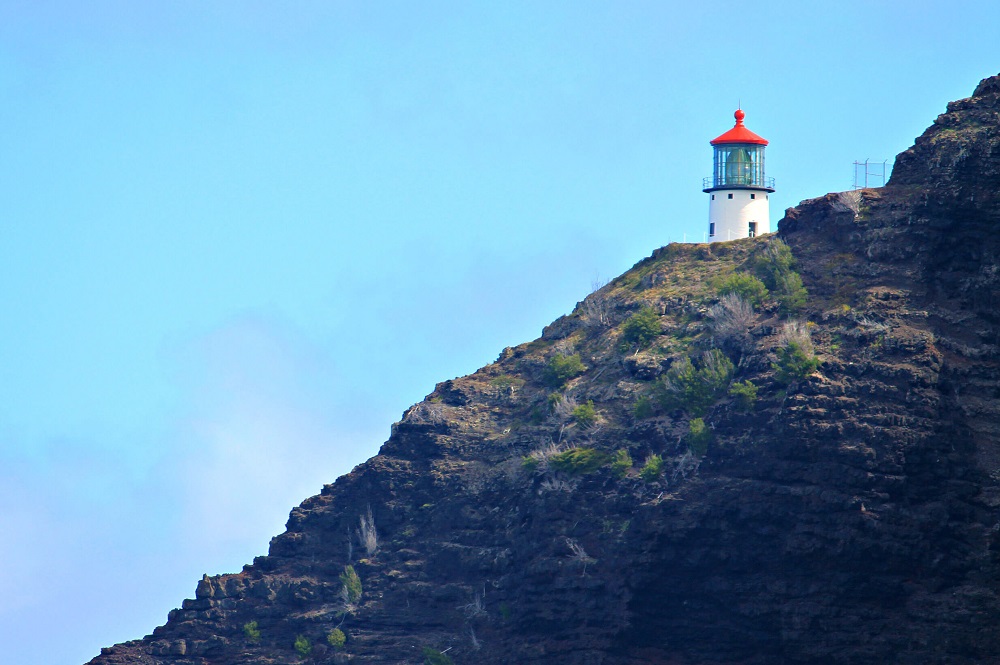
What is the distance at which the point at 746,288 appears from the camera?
10638 cm

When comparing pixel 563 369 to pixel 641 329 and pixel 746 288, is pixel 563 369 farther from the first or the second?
pixel 746 288

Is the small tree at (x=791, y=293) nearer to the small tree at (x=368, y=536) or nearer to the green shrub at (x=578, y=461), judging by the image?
the green shrub at (x=578, y=461)

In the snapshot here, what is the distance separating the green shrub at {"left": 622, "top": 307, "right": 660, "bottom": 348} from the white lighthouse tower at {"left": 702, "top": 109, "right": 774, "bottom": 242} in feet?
27.6

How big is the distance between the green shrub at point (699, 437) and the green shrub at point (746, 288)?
24.5 feet

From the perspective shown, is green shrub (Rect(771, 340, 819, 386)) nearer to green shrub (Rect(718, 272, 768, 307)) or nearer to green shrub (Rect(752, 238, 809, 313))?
green shrub (Rect(752, 238, 809, 313))

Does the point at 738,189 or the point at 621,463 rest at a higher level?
the point at 738,189

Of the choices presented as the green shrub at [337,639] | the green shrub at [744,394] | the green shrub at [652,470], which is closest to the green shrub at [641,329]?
the green shrub at [744,394]

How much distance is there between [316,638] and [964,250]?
108ft

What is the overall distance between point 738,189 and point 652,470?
69.2ft

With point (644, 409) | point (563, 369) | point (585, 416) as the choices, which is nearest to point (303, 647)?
point (585, 416)

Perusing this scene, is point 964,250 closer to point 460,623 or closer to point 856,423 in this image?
point 856,423

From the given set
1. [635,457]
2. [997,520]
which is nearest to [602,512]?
[635,457]

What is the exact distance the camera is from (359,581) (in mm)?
106750

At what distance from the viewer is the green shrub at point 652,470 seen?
10100 centimetres
